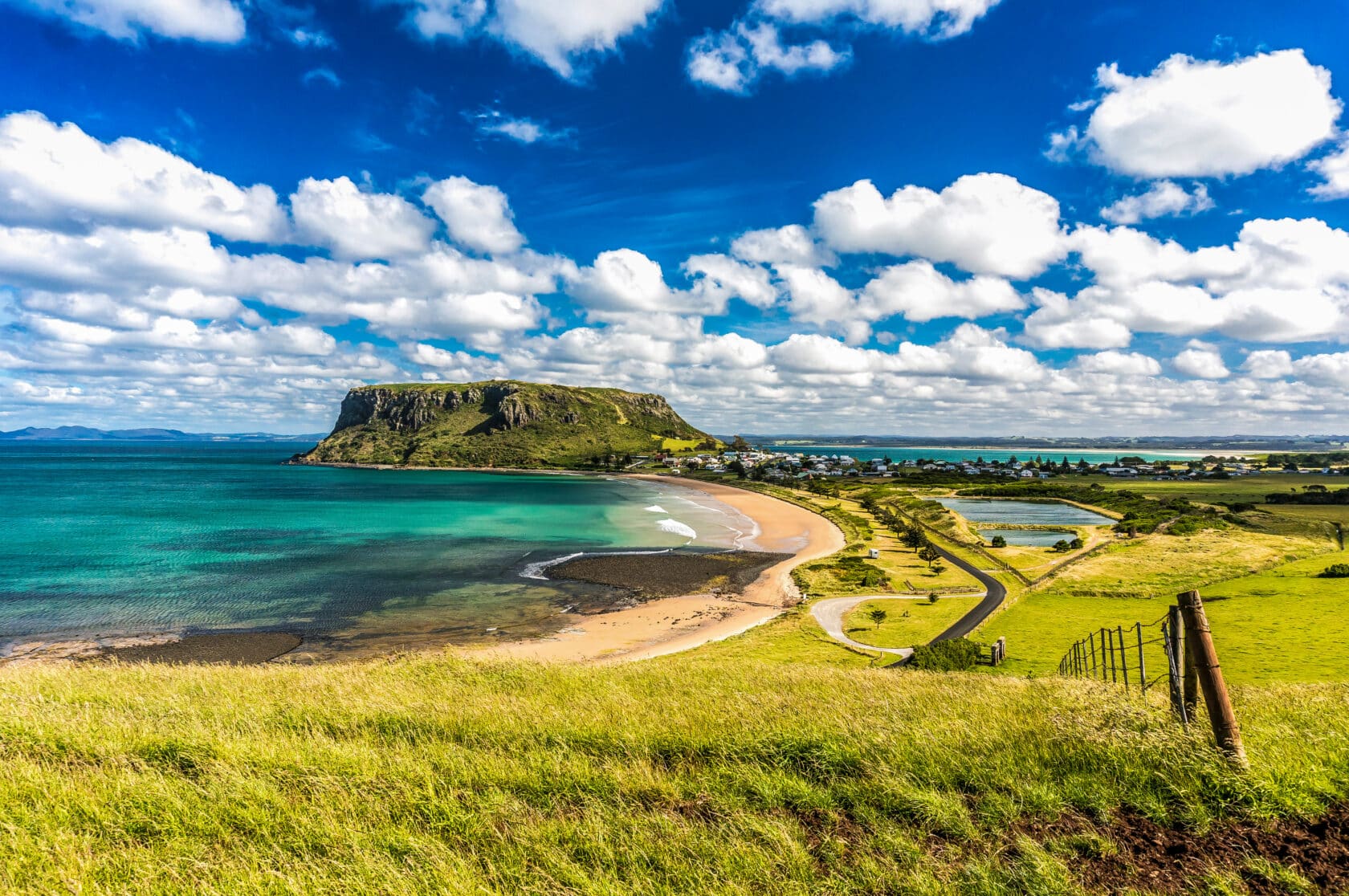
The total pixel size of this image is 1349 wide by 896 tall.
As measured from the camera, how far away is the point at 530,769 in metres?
7.34

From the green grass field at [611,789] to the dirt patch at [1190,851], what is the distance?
0.18 meters

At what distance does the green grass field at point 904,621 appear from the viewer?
3575cm

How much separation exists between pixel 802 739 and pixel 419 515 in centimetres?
9918

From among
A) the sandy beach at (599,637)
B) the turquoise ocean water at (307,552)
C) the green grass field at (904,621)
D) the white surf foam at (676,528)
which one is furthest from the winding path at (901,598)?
the white surf foam at (676,528)

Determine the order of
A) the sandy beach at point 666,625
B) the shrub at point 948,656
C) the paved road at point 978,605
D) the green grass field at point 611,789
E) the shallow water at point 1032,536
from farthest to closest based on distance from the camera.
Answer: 1. the shallow water at point 1032,536
2. the paved road at point 978,605
3. the sandy beach at point 666,625
4. the shrub at point 948,656
5. the green grass field at point 611,789

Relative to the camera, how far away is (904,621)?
39.9 m

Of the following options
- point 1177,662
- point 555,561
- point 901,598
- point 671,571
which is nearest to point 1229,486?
point 901,598

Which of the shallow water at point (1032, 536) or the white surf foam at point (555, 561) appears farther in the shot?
the shallow water at point (1032, 536)

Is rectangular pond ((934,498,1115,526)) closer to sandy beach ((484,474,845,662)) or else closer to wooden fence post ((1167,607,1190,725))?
sandy beach ((484,474,845,662))

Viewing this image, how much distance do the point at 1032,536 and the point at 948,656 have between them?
69046mm

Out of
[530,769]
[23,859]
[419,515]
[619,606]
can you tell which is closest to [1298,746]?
[530,769]

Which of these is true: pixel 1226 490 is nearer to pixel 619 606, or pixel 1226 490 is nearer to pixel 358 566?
pixel 619 606

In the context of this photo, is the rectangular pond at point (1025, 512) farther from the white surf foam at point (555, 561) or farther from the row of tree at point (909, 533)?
the white surf foam at point (555, 561)

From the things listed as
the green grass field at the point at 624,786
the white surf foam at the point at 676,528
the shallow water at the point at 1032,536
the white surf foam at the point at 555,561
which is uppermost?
the green grass field at the point at 624,786
